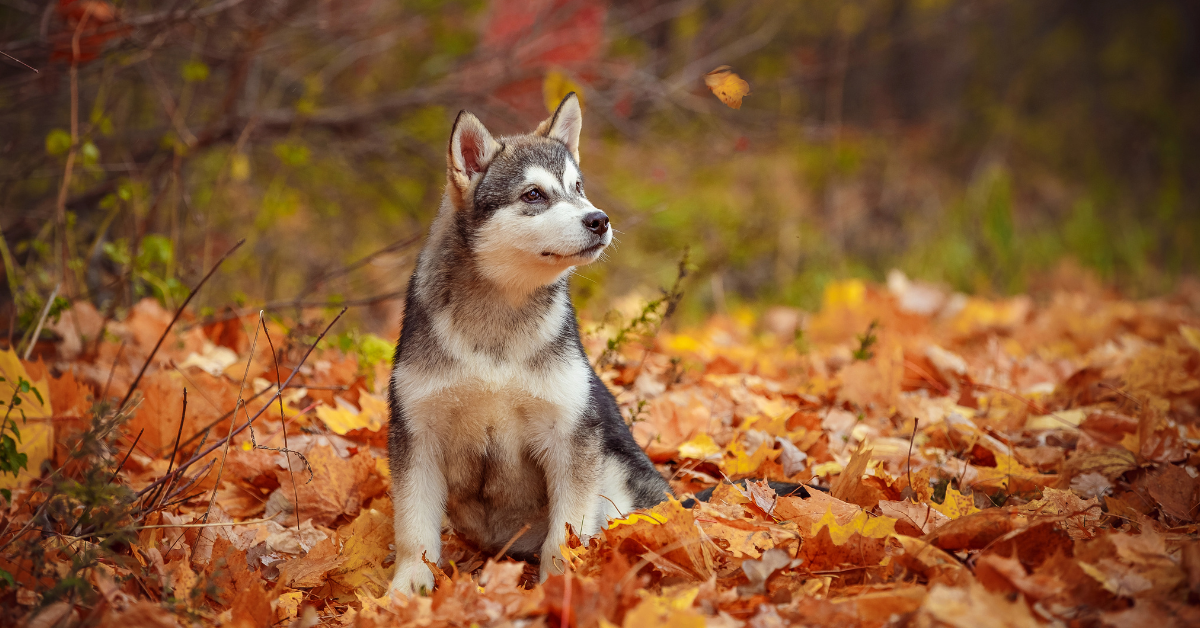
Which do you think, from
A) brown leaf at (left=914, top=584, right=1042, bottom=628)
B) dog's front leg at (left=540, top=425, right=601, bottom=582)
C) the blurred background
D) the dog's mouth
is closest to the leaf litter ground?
brown leaf at (left=914, top=584, right=1042, bottom=628)

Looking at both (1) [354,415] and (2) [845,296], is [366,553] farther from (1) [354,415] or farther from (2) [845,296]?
(2) [845,296]

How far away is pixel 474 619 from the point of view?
85.7 inches

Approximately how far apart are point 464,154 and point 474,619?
1802mm

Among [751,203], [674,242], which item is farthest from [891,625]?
[751,203]

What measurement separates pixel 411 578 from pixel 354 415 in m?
1.29

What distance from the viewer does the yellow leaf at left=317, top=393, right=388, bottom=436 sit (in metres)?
3.67

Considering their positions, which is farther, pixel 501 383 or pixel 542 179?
pixel 542 179

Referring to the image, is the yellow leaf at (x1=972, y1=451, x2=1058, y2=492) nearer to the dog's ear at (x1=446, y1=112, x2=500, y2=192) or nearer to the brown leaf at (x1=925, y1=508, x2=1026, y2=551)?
the brown leaf at (x1=925, y1=508, x2=1026, y2=551)

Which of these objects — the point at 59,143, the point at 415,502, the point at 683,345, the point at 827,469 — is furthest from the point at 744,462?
the point at 59,143

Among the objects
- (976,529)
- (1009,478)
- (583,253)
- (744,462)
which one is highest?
(583,253)

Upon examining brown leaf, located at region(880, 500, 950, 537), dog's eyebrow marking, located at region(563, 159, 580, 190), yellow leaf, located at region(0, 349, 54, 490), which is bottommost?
yellow leaf, located at region(0, 349, 54, 490)

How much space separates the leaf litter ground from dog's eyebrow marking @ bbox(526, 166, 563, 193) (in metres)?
1.31

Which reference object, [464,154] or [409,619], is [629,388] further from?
[409,619]

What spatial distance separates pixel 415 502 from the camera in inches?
111
